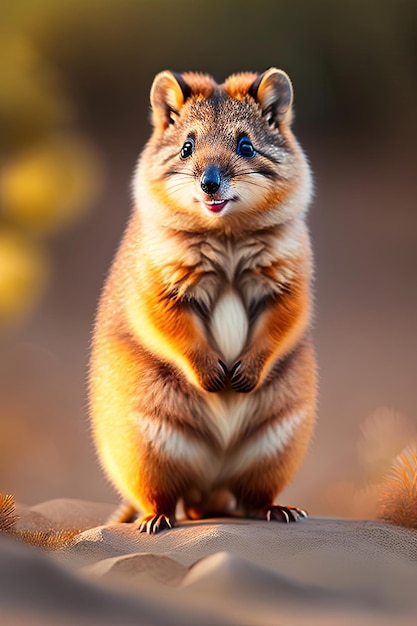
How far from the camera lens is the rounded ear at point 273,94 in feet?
9.48

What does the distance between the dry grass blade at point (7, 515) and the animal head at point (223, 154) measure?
957 mm

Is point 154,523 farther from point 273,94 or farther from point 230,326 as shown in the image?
point 273,94

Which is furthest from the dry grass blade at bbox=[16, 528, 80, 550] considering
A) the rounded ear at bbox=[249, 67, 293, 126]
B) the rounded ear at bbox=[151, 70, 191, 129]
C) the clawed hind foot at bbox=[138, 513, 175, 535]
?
the rounded ear at bbox=[249, 67, 293, 126]

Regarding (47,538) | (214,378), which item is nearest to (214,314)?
(214,378)

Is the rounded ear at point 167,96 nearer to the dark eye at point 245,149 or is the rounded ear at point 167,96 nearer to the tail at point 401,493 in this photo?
the dark eye at point 245,149

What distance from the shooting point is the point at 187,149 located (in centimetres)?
282

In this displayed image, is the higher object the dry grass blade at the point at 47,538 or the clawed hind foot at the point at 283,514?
the dry grass blade at the point at 47,538

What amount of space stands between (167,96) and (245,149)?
0.35 m

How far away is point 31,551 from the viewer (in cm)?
212

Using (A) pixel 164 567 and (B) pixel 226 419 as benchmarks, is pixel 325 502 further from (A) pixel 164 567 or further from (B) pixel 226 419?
(A) pixel 164 567

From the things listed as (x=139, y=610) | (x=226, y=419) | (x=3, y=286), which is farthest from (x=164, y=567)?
(x=3, y=286)

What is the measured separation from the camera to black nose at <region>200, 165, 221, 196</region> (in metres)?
2.64

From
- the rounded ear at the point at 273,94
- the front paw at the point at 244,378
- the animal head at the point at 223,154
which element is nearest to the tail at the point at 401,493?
the front paw at the point at 244,378

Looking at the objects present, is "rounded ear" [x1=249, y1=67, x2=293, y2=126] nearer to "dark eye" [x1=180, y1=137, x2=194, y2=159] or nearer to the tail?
"dark eye" [x1=180, y1=137, x2=194, y2=159]
